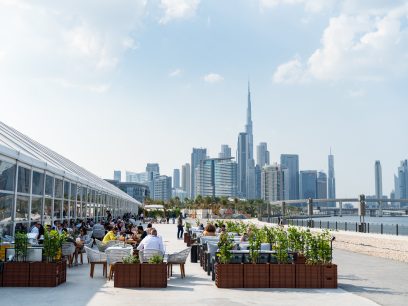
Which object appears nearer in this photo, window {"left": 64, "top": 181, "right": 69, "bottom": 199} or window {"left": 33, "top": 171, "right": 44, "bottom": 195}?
window {"left": 33, "top": 171, "right": 44, "bottom": 195}

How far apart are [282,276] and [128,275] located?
3.23 meters

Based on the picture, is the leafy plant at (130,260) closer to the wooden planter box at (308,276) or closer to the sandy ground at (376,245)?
the wooden planter box at (308,276)

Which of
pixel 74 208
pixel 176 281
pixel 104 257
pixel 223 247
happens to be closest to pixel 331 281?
pixel 223 247

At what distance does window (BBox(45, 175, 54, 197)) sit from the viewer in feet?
60.6

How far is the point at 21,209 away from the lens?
1545cm

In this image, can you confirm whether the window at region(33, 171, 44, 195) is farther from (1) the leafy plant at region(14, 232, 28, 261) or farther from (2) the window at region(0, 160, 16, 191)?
(1) the leafy plant at region(14, 232, 28, 261)

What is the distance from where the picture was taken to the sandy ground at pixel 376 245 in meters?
17.1

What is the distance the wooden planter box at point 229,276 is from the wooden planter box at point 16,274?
3.93 metres

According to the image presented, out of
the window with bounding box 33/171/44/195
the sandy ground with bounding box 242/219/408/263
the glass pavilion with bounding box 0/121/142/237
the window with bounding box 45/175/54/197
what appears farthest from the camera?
the window with bounding box 45/175/54/197

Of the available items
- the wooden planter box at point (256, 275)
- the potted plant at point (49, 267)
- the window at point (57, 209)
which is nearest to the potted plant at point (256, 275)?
the wooden planter box at point (256, 275)

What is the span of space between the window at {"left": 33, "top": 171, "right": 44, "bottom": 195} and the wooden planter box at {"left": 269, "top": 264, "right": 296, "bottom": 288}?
9824 millimetres

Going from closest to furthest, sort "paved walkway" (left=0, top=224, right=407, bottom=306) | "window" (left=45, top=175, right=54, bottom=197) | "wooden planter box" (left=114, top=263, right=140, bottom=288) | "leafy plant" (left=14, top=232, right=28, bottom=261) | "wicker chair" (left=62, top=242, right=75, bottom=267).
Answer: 1. "paved walkway" (left=0, top=224, right=407, bottom=306)
2. "wooden planter box" (left=114, top=263, right=140, bottom=288)
3. "leafy plant" (left=14, top=232, right=28, bottom=261)
4. "wicker chair" (left=62, top=242, right=75, bottom=267)
5. "window" (left=45, top=175, right=54, bottom=197)

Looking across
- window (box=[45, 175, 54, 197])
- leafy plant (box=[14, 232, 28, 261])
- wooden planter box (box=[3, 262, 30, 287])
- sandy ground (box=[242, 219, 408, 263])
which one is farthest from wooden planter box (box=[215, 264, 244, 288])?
window (box=[45, 175, 54, 197])

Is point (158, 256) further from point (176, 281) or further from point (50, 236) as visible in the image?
point (50, 236)
